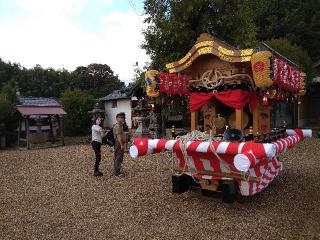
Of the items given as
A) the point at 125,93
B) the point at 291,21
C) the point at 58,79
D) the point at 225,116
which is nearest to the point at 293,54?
the point at 291,21

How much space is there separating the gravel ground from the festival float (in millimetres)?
453

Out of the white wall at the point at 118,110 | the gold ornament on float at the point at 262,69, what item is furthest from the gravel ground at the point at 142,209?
the white wall at the point at 118,110

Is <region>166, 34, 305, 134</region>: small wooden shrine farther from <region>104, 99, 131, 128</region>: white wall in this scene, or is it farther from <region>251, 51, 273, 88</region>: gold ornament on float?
<region>104, 99, 131, 128</region>: white wall

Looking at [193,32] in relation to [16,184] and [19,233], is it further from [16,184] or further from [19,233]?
[19,233]

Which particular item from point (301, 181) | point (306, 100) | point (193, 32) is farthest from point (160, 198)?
point (306, 100)

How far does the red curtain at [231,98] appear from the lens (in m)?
7.09

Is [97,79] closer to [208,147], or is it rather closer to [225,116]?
[225,116]

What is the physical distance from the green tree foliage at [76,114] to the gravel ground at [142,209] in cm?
1461

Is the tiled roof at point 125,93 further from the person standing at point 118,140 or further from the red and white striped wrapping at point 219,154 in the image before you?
the red and white striped wrapping at point 219,154

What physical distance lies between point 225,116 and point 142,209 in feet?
9.90

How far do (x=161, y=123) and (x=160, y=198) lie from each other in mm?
7941

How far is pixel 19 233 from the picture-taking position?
550cm

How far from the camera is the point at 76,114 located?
2511cm

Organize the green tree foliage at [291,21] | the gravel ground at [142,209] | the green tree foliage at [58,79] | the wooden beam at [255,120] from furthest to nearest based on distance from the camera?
the green tree foliage at [58,79] < the green tree foliage at [291,21] < the wooden beam at [255,120] < the gravel ground at [142,209]
